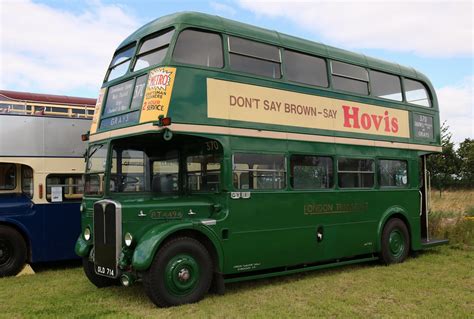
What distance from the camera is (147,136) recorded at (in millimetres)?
7387

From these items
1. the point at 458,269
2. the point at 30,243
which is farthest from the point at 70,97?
the point at 458,269

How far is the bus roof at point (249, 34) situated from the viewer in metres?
7.45

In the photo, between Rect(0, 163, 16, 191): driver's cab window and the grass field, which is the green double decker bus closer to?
the grass field

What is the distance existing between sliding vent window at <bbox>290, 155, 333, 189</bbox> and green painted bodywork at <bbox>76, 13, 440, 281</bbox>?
0.37 feet

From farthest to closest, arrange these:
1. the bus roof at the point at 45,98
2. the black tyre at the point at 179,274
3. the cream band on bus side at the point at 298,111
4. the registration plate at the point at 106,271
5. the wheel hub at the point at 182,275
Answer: the bus roof at the point at 45,98, the cream band on bus side at the point at 298,111, the registration plate at the point at 106,271, the wheel hub at the point at 182,275, the black tyre at the point at 179,274

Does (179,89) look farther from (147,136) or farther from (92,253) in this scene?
(92,253)

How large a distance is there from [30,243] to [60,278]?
1.17 metres

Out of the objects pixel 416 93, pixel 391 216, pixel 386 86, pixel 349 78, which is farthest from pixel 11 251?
pixel 416 93

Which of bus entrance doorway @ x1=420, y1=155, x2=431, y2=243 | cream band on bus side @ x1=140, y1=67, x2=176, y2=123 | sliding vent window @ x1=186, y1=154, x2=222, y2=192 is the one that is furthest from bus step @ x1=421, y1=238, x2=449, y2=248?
cream band on bus side @ x1=140, y1=67, x2=176, y2=123

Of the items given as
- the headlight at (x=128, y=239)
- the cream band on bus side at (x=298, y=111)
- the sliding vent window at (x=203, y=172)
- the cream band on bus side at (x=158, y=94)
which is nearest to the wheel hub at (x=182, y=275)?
the headlight at (x=128, y=239)

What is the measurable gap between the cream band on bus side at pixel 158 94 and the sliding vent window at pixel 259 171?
1.44m

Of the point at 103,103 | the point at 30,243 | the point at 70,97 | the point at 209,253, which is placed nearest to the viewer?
the point at 209,253

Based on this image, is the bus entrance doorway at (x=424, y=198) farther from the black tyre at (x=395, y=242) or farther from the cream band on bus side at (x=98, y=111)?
the cream band on bus side at (x=98, y=111)

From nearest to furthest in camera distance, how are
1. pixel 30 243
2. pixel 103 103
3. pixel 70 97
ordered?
pixel 103 103 < pixel 30 243 < pixel 70 97
